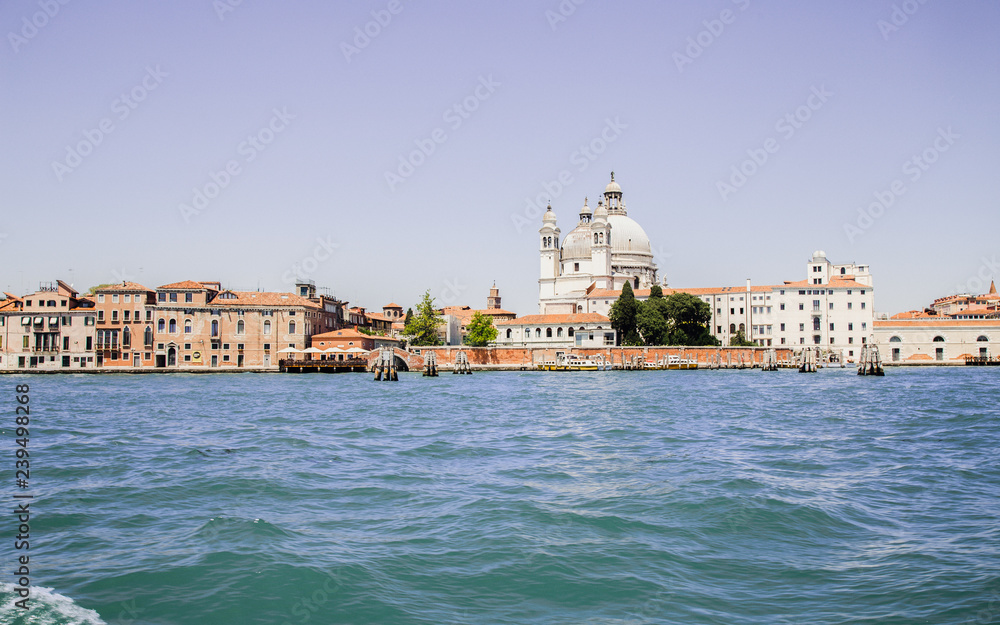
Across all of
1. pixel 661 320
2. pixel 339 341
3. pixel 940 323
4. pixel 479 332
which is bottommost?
pixel 339 341

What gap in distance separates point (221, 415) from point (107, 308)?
37.4 meters

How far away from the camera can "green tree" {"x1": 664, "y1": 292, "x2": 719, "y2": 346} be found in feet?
185

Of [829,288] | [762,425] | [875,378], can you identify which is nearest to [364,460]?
[762,425]

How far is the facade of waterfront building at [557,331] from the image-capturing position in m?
59.5

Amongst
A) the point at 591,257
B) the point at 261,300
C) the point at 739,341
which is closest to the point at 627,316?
the point at 739,341

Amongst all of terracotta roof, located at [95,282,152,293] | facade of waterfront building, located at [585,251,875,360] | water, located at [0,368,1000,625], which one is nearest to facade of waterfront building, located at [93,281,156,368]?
terracotta roof, located at [95,282,152,293]

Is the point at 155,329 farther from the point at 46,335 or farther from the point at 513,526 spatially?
the point at 513,526

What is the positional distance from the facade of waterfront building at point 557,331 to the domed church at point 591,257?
635 centimetres

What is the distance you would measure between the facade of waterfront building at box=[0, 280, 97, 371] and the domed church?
1468 inches

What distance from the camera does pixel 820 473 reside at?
1059 centimetres

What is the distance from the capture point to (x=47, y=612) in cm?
542

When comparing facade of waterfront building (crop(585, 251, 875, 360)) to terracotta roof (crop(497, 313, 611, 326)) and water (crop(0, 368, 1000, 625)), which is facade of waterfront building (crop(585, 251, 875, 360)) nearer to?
terracotta roof (crop(497, 313, 611, 326))

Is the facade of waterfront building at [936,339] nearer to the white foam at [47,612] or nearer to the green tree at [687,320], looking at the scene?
the green tree at [687,320]

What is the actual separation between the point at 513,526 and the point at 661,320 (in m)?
48.6
